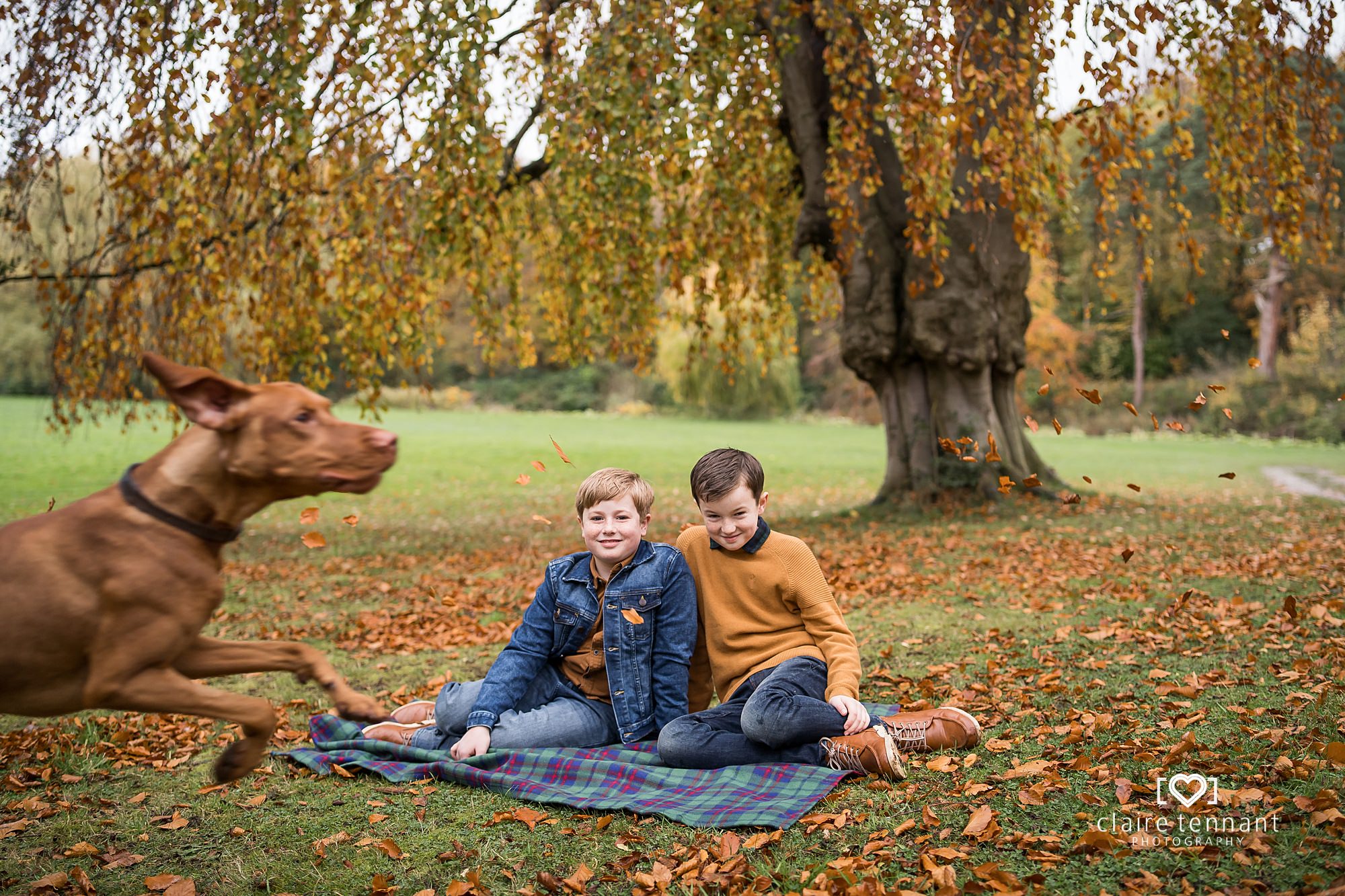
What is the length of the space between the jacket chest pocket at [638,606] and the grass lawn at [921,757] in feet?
2.20

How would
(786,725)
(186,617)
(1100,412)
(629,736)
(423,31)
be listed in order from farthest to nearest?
(1100,412) → (423,31) → (629,736) → (786,725) → (186,617)

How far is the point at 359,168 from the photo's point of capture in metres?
7.82

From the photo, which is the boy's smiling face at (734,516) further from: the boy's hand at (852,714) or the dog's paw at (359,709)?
the dog's paw at (359,709)

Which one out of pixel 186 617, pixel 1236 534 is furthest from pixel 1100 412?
pixel 186 617

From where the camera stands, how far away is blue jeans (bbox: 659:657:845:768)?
3.37 m

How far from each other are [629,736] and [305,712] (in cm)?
186

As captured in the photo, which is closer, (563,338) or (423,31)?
(423,31)

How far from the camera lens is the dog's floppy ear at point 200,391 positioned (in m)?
2.40

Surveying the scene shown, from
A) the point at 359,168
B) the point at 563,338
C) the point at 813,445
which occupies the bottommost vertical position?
the point at 813,445

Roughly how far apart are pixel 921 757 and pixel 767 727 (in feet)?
1.81

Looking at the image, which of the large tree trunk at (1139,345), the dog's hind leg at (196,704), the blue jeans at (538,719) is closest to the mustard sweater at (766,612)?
the blue jeans at (538,719)

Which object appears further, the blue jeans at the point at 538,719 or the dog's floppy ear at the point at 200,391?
the blue jeans at the point at 538,719

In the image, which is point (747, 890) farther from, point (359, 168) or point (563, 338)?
A: point (563, 338)

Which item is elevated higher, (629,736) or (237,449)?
(237,449)
